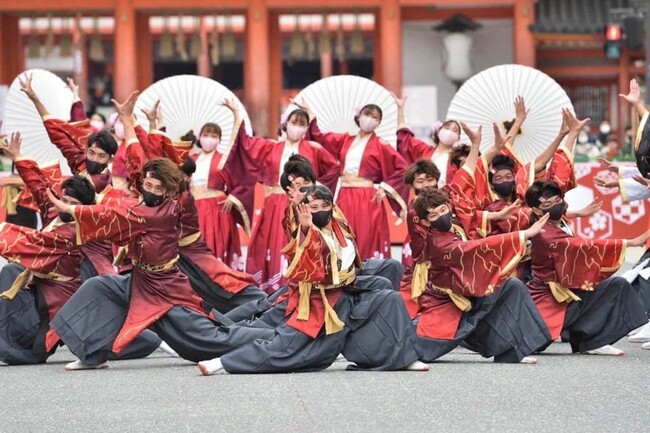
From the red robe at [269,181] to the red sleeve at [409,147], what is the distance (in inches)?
30.4

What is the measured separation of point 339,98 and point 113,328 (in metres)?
4.48

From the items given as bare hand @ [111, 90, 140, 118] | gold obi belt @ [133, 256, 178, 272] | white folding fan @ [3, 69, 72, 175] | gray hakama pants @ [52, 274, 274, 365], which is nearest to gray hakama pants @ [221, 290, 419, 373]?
gray hakama pants @ [52, 274, 274, 365]

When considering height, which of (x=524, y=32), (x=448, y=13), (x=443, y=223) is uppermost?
(x=448, y=13)

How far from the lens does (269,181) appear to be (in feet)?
39.2

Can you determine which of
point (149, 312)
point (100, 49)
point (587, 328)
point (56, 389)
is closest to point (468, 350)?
point (587, 328)

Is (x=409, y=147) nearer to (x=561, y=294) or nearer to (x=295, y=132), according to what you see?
(x=295, y=132)

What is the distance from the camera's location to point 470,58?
27.2m

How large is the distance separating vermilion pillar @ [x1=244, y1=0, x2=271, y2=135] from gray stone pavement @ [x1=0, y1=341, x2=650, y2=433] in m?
17.2

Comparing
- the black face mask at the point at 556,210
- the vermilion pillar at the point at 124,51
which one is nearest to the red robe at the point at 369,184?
the black face mask at the point at 556,210

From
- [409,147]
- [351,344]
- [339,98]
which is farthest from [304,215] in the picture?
[339,98]

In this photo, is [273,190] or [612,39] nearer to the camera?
[273,190]

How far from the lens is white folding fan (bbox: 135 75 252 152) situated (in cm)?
1248

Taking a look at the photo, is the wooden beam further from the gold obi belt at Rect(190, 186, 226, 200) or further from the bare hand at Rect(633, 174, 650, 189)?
the bare hand at Rect(633, 174, 650, 189)

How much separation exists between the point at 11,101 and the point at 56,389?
534cm
